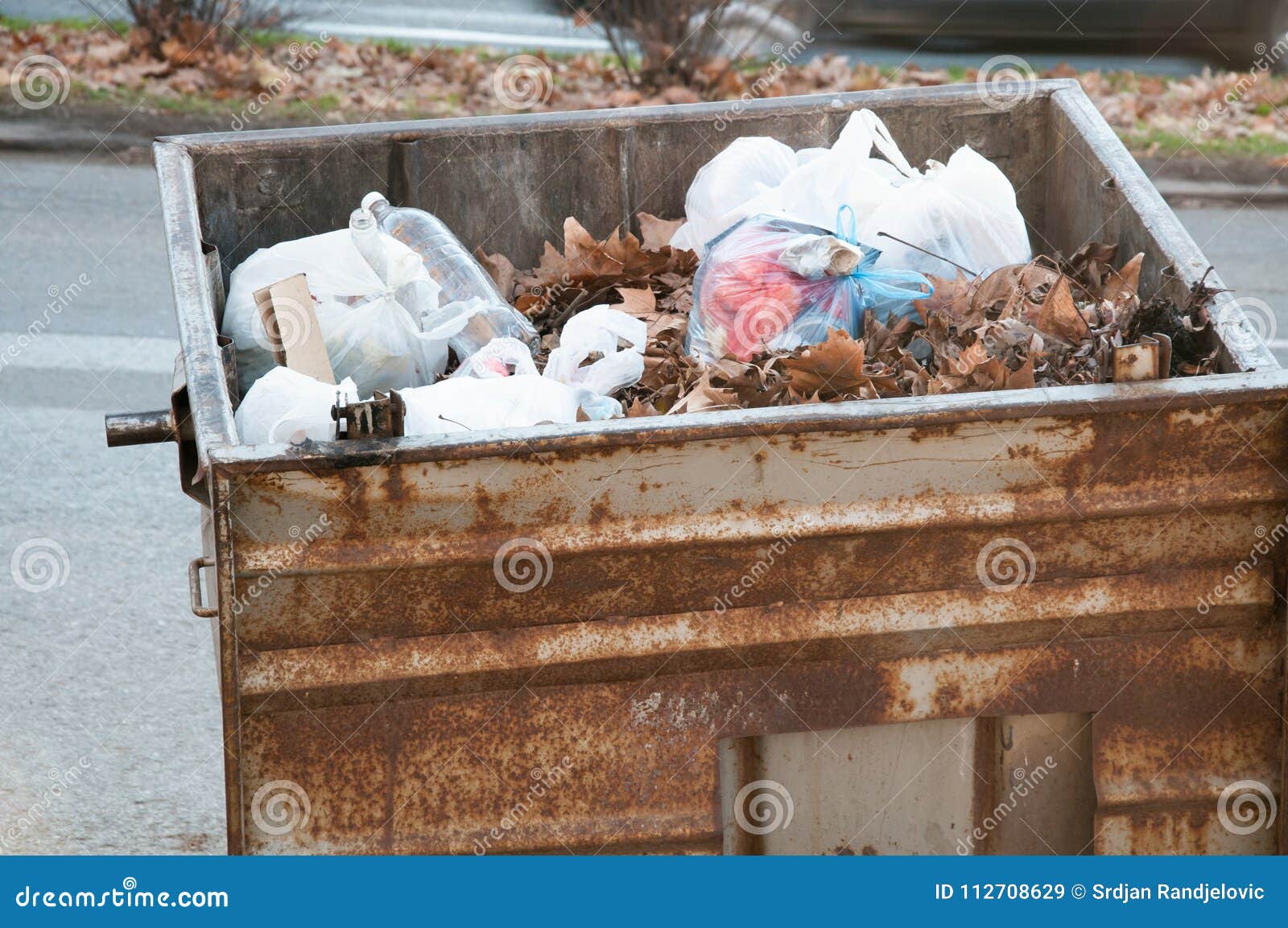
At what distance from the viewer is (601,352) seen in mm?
3191

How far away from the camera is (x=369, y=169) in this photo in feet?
13.0

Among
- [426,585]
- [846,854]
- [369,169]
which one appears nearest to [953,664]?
[846,854]

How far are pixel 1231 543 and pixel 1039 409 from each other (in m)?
0.43

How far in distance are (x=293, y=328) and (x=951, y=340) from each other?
1327 millimetres

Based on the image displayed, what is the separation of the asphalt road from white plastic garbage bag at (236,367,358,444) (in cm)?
158

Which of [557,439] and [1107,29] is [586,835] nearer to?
[557,439]

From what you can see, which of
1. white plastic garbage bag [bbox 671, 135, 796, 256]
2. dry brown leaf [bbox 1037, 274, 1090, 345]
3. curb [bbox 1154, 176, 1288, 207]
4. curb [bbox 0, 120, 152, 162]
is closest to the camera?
dry brown leaf [bbox 1037, 274, 1090, 345]

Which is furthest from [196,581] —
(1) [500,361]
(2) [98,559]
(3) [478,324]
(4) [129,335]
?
(4) [129,335]

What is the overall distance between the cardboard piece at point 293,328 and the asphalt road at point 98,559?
139cm

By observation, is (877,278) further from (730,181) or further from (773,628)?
(773,628)

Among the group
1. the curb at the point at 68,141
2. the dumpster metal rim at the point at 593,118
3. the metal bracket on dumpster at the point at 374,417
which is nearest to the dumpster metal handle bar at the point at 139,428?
the metal bracket on dumpster at the point at 374,417

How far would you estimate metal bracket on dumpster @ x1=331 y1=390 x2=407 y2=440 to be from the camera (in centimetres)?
231

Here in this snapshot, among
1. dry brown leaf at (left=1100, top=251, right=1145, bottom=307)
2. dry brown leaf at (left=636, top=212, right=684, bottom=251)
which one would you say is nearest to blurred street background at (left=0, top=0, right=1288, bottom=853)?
dry brown leaf at (left=636, top=212, right=684, bottom=251)

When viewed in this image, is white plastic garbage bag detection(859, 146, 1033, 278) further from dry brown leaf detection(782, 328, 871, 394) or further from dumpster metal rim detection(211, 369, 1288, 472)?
dumpster metal rim detection(211, 369, 1288, 472)
